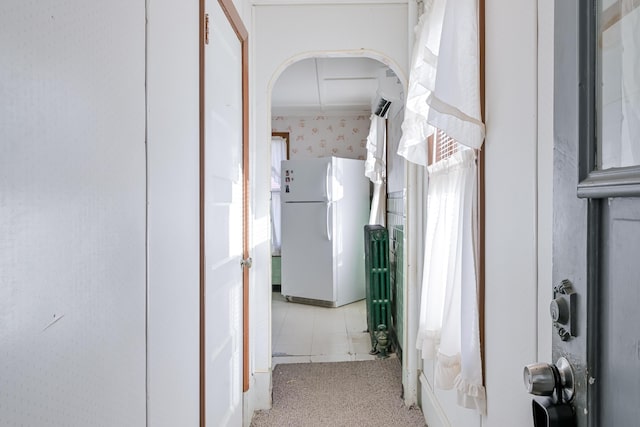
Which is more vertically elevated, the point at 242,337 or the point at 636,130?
the point at 636,130

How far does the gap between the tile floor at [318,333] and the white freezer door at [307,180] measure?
4.26 ft

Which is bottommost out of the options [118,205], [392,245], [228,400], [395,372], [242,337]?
[395,372]

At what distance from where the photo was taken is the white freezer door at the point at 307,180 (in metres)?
5.18

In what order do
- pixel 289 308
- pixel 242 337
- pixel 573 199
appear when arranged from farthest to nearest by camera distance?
pixel 289 308
pixel 242 337
pixel 573 199

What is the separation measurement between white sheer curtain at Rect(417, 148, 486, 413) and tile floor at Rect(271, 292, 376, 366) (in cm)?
174

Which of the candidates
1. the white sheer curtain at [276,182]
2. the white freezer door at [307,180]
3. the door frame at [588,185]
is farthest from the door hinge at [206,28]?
the white sheer curtain at [276,182]

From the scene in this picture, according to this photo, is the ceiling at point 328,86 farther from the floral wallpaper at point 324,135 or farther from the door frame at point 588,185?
the door frame at point 588,185

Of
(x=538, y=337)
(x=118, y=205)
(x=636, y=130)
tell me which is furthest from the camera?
(x=538, y=337)

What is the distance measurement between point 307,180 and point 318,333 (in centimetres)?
193

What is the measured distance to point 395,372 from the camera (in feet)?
10.3

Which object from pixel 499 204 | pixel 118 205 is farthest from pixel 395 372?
pixel 118 205

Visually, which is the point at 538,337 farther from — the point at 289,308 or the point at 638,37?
the point at 289,308

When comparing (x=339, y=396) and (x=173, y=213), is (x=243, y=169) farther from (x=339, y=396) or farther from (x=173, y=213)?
(x=339, y=396)

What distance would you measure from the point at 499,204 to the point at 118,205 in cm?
107
